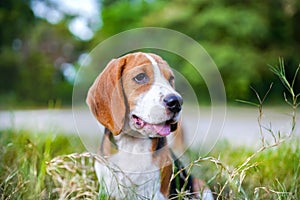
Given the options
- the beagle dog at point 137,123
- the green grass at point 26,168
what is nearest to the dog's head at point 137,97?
the beagle dog at point 137,123

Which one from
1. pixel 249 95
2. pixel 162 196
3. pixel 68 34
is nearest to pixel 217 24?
pixel 249 95

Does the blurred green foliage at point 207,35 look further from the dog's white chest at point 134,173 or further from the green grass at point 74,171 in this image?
the dog's white chest at point 134,173

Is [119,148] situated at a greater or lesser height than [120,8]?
lesser

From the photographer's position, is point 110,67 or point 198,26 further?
point 198,26

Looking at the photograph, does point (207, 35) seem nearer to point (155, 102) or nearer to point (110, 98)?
point (110, 98)

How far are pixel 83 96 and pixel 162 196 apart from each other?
44 centimetres

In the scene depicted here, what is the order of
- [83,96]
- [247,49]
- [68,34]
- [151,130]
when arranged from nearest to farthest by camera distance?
[151,130] < [83,96] < [247,49] < [68,34]

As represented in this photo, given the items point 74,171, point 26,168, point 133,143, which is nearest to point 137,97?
point 133,143

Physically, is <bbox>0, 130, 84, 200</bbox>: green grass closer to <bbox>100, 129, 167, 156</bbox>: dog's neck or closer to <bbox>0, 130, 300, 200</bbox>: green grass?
<bbox>0, 130, 300, 200</bbox>: green grass

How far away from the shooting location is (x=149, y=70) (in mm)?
1433

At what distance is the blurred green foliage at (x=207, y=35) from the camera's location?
11359 mm

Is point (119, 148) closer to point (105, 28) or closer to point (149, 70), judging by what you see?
point (149, 70)

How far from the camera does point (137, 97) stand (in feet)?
4.70

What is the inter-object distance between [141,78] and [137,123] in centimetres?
14
